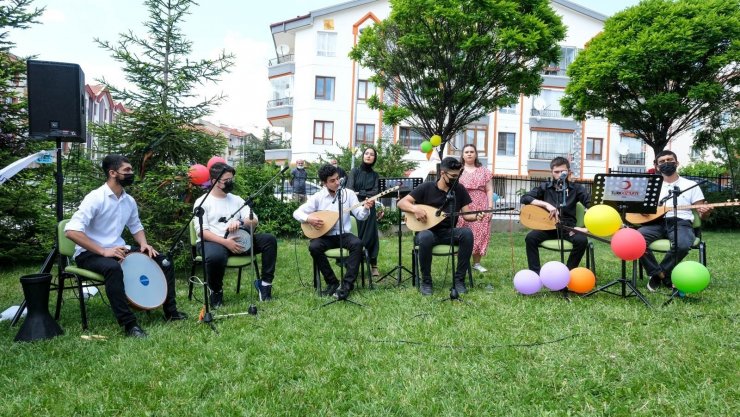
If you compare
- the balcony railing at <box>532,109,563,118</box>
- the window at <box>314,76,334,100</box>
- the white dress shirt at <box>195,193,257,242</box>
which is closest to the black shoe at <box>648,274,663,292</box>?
the white dress shirt at <box>195,193,257,242</box>

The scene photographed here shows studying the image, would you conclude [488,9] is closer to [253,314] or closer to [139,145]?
[139,145]

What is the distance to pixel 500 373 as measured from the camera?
3018 mm

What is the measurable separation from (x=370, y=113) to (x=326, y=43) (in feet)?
15.0

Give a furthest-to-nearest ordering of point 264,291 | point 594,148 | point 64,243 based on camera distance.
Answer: point 594,148
point 264,291
point 64,243

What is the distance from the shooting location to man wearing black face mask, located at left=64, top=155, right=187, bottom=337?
415cm

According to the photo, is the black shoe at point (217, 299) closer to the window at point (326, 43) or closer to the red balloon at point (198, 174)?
the red balloon at point (198, 174)

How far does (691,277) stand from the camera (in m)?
4.48

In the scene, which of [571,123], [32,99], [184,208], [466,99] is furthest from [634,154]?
[32,99]

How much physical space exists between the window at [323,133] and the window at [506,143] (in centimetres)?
1015

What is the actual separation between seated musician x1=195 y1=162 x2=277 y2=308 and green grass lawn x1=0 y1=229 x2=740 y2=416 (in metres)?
0.38

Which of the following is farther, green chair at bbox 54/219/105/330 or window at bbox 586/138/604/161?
window at bbox 586/138/604/161

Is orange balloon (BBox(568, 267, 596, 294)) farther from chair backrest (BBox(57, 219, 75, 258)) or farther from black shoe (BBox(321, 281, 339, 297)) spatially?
chair backrest (BBox(57, 219, 75, 258))

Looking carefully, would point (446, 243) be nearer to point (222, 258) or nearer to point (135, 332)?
point (222, 258)

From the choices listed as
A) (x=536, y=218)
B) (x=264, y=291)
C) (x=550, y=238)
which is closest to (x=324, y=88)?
(x=536, y=218)
